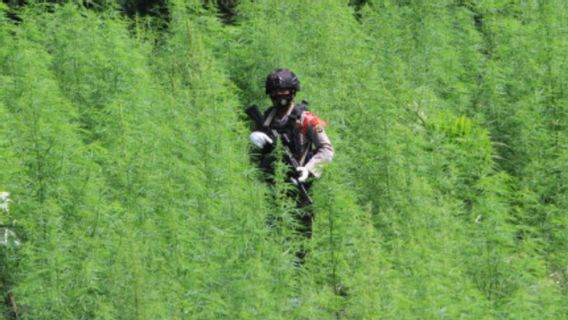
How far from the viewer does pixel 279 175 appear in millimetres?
10828

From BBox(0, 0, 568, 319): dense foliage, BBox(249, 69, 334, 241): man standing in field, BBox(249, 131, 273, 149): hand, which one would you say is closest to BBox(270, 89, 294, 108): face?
BBox(249, 69, 334, 241): man standing in field

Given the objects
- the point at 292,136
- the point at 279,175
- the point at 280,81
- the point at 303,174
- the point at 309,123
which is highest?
the point at 280,81

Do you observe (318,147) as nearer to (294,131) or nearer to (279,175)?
(294,131)

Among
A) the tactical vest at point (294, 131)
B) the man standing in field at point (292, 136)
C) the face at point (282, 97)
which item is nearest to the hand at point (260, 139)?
the man standing in field at point (292, 136)

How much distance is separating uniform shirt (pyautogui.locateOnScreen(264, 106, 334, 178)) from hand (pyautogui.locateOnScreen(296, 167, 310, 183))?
0.16 metres

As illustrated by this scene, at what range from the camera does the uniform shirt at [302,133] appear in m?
11.7

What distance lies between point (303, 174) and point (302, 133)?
0.42m

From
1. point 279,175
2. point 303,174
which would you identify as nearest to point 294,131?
point 303,174

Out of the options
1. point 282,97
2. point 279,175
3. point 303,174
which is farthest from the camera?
point 282,97

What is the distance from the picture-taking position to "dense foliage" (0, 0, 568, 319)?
982 centimetres

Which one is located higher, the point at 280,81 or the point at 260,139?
the point at 280,81

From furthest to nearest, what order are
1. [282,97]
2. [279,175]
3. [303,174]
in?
1. [282,97]
2. [303,174]
3. [279,175]

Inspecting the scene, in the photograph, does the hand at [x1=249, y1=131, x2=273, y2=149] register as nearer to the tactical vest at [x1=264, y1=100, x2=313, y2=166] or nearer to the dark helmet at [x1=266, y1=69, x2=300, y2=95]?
the tactical vest at [x1=264, y1=100, x2=313, y2=166]

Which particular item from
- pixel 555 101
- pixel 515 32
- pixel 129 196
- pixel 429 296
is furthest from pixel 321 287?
pixel 515 32
